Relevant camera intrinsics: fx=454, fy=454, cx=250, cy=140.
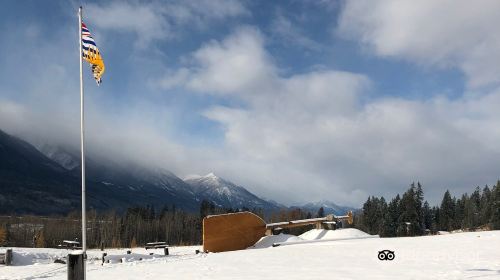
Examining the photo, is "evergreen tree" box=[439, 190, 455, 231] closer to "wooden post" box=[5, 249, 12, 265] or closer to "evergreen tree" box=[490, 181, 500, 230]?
"evergreen tree" box=[490, 181, 500, 230]

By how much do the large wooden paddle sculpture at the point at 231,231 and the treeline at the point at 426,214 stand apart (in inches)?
2314

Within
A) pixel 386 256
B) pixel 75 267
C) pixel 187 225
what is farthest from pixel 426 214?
pixel 75 267

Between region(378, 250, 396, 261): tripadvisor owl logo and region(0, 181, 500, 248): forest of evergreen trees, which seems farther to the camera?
region(0, 181, 500, 248): forest of evergreen trees

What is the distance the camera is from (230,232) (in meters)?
36.3

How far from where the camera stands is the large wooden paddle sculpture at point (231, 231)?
35594 mm

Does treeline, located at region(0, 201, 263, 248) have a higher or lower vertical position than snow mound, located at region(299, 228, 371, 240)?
lower

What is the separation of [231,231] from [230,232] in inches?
4.7

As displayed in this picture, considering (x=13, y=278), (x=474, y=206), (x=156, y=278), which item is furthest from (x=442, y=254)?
(x=474, y=206)

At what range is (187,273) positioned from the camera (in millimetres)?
18594

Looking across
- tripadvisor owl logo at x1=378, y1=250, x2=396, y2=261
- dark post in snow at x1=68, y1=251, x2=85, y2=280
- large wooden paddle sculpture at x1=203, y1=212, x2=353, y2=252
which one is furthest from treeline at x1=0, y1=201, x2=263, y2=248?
dark post in snow at x1=68, y1=251, x2=85, y2=280

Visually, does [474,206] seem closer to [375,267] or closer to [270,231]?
[270,231]

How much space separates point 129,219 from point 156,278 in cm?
11109

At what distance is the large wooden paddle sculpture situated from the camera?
117 ft

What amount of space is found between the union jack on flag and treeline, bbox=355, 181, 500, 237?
7787 cm
